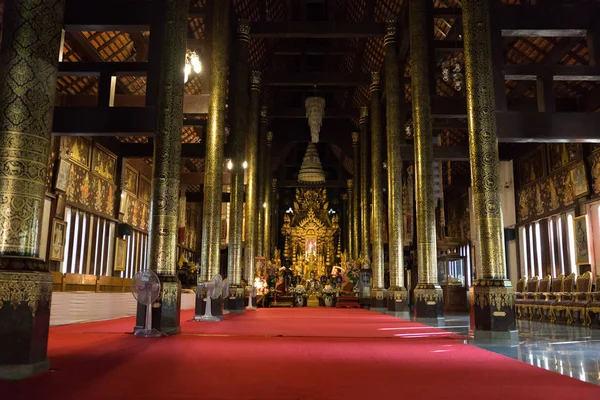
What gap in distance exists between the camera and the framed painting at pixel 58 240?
12.7m

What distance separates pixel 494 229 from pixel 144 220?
52.5ft

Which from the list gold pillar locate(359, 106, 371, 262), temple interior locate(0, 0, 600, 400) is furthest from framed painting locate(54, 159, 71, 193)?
gold pillar locate(359, 106, 371, 262)

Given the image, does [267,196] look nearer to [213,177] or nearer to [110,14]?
[213,177]

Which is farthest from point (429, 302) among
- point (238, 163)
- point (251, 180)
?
point (251, 180)

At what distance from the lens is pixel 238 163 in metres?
15.9

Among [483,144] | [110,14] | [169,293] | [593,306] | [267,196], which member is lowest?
[593,306]

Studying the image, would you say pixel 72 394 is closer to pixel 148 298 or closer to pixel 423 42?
pixel 148 298

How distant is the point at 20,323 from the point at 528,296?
42.4 feet

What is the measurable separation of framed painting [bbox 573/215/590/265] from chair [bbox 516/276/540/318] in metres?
1.88

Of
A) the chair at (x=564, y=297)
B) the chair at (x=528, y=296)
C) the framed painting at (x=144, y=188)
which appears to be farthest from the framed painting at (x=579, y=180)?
the framed painting at (x=144, y=188)

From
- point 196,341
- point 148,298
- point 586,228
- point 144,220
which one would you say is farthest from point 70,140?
point 586,228

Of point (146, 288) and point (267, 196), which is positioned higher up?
point (267, 196)

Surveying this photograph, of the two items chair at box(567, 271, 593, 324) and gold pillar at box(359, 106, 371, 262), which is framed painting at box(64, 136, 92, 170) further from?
chair at box(567, 271, 593, 324)

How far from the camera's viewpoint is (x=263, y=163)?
81.9 ft
